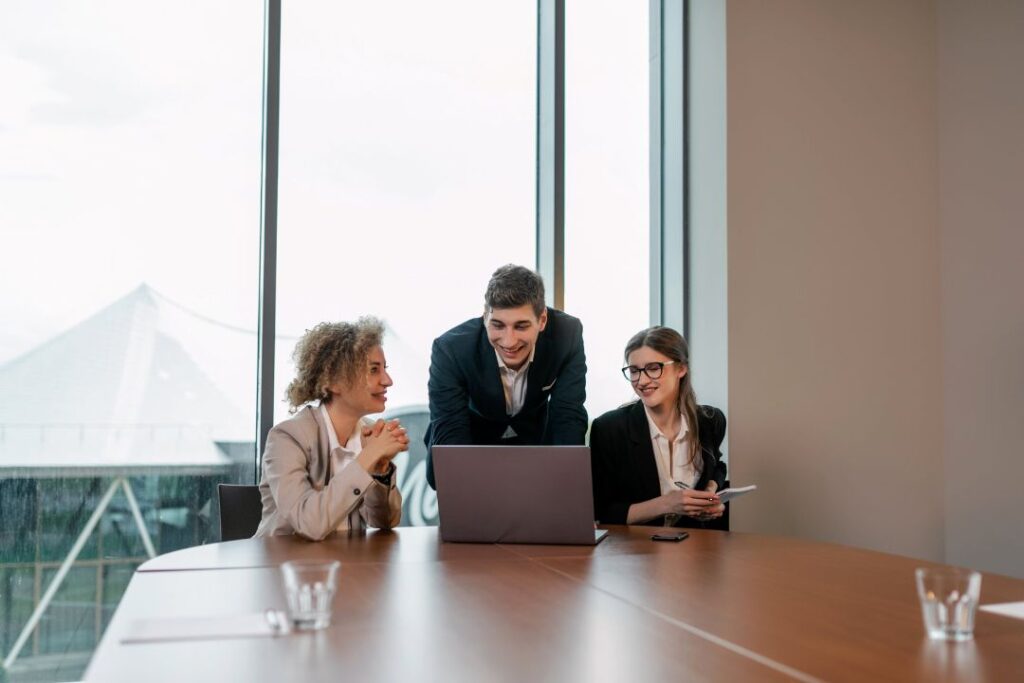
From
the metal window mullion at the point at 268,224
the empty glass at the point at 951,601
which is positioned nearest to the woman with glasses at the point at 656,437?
the metal window mullion at the point at 268,224

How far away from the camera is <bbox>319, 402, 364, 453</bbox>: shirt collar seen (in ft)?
9.28

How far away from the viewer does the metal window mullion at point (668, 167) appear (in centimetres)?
443

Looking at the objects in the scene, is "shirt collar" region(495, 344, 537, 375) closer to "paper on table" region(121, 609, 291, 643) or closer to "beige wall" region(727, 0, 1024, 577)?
"beige wall" region(727, 0, 1024, 577)

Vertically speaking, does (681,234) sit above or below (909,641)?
above

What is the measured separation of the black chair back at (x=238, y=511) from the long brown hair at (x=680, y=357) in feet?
4.53

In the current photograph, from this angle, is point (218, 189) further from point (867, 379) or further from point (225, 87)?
point (867, 379)

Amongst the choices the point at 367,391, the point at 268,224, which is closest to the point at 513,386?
the point at 367,391

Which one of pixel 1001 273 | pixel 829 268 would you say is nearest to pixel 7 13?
pixel 829 268

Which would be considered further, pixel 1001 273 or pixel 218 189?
pixel 1001 273

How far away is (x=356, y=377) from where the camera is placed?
287 centimetres

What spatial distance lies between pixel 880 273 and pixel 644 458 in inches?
73.8

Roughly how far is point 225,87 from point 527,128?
4.34 ft

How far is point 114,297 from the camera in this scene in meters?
3.58

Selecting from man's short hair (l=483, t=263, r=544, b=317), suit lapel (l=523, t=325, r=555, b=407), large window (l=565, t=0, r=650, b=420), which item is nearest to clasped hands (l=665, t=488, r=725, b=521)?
suit lapel (l=523, t=325, r=555, b=407)
